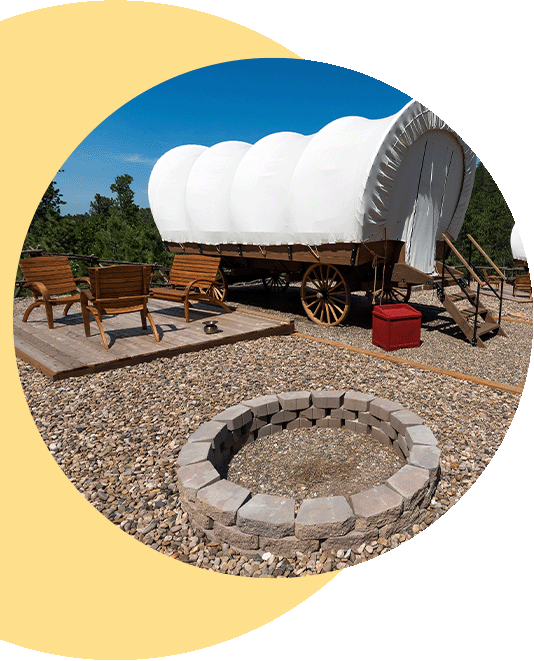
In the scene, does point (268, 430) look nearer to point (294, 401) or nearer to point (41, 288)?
point (294, 401)

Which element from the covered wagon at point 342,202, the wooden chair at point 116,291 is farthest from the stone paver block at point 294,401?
the covered wagon at point 342,202

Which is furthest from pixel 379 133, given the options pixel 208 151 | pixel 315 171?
pixel 208 151

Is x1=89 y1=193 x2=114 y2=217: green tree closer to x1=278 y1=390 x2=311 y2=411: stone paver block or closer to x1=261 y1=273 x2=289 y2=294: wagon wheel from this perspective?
x1=261 y1=273 x2=289 y2=294: wagon wheel

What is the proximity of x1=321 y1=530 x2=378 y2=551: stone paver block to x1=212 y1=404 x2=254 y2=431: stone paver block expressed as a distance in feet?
4.28

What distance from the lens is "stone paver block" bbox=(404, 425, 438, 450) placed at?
2993mm

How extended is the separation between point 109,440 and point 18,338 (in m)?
3.47

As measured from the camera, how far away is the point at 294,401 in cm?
376

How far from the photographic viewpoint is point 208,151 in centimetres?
938

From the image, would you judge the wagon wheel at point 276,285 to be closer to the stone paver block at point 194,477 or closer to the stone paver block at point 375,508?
the stone paver block at point 194,477

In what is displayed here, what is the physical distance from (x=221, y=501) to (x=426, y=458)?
1.36 meters

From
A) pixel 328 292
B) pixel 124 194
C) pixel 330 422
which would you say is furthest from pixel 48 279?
pixel 124 194

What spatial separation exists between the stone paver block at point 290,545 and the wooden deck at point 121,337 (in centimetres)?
323

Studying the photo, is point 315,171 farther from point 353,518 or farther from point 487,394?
point 353,518

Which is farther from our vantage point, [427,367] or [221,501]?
[427,367]
